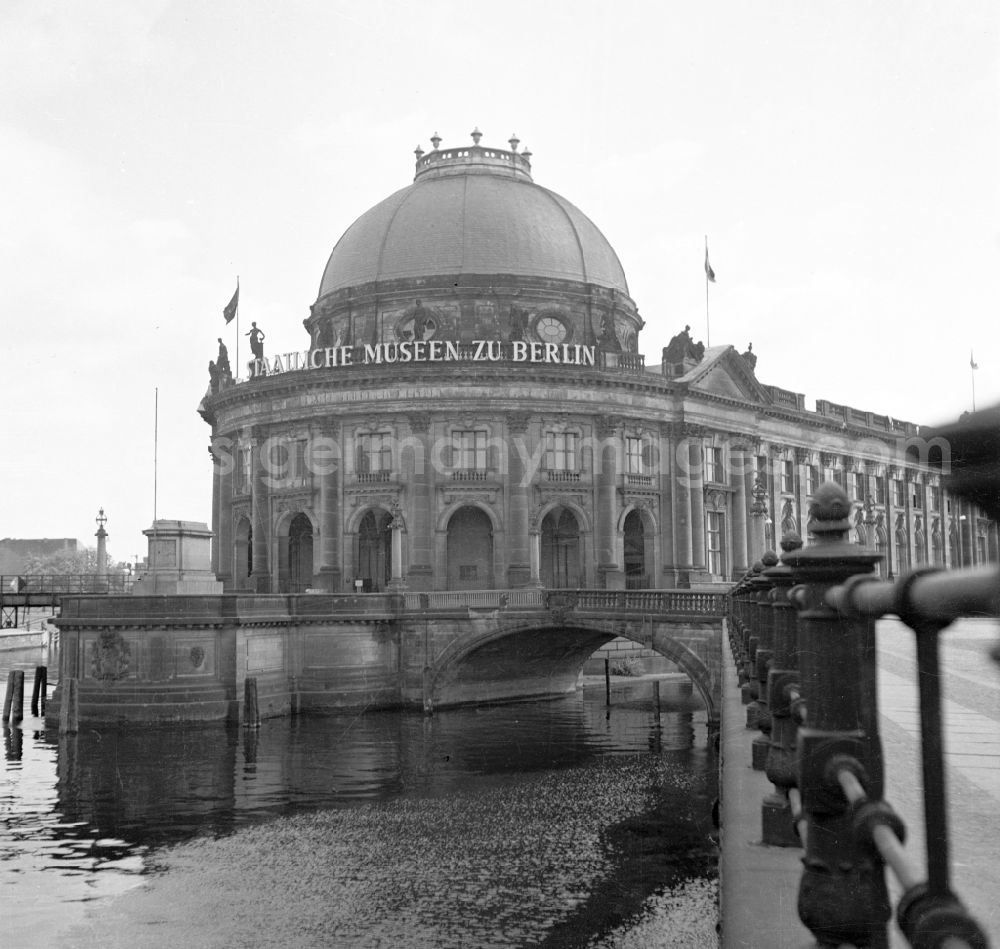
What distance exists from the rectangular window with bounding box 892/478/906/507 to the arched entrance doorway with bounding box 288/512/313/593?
45942 millimetres

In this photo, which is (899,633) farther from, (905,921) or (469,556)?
(469,556)

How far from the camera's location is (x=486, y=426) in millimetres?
63906

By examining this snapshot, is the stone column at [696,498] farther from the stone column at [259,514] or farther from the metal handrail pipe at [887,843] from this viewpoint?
the metal handrail pipe at [887,843]

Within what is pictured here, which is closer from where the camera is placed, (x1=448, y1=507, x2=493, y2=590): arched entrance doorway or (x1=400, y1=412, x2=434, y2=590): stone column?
(x1=400, y1=412, x2=434, y2=590): stone column

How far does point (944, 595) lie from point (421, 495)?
60907 millimetres

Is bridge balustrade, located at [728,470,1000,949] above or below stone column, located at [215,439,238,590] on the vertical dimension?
below

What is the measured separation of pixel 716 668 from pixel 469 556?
2013 centimetres

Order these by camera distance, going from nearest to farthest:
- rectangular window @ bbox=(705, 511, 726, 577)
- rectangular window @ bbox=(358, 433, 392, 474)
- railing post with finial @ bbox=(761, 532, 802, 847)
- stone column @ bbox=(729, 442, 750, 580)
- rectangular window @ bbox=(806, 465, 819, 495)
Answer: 1. railing post with finial @ bbox=(761, 532, 802, 847)
2. rectangular window @ bbox=(358, 433, 392, 474)
3. rectangular window @ bbox=(705, 511, 726, 577)
4. stone column @ bbox=(729, 442, 750, 580)
5. rectangular window @ bbox=(806, 465, 819, 495)

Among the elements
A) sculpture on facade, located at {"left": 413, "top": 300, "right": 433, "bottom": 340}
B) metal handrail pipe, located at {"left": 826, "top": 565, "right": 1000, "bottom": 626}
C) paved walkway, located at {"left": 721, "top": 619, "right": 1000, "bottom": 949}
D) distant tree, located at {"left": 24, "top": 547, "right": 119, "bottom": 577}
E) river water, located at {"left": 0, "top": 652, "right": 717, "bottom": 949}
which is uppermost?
sculpture on facade, located at {"left": 413, "top": 300, "right": 433, "bottom": 340}

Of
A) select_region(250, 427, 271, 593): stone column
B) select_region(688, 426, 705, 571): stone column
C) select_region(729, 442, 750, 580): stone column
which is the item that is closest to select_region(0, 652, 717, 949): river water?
select_region(688, 426, 705, 571): stone column

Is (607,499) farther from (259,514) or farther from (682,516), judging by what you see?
(259,514)

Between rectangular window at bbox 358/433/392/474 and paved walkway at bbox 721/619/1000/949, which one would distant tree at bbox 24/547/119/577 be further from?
paved walkway at bbox 721/619/1000/949

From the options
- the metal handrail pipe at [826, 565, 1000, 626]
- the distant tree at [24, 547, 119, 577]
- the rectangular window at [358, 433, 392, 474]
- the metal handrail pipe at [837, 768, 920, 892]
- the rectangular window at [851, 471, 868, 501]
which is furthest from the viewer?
the distant tree at [24, 547, 119, 577]

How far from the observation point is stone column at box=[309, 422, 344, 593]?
64.7m
